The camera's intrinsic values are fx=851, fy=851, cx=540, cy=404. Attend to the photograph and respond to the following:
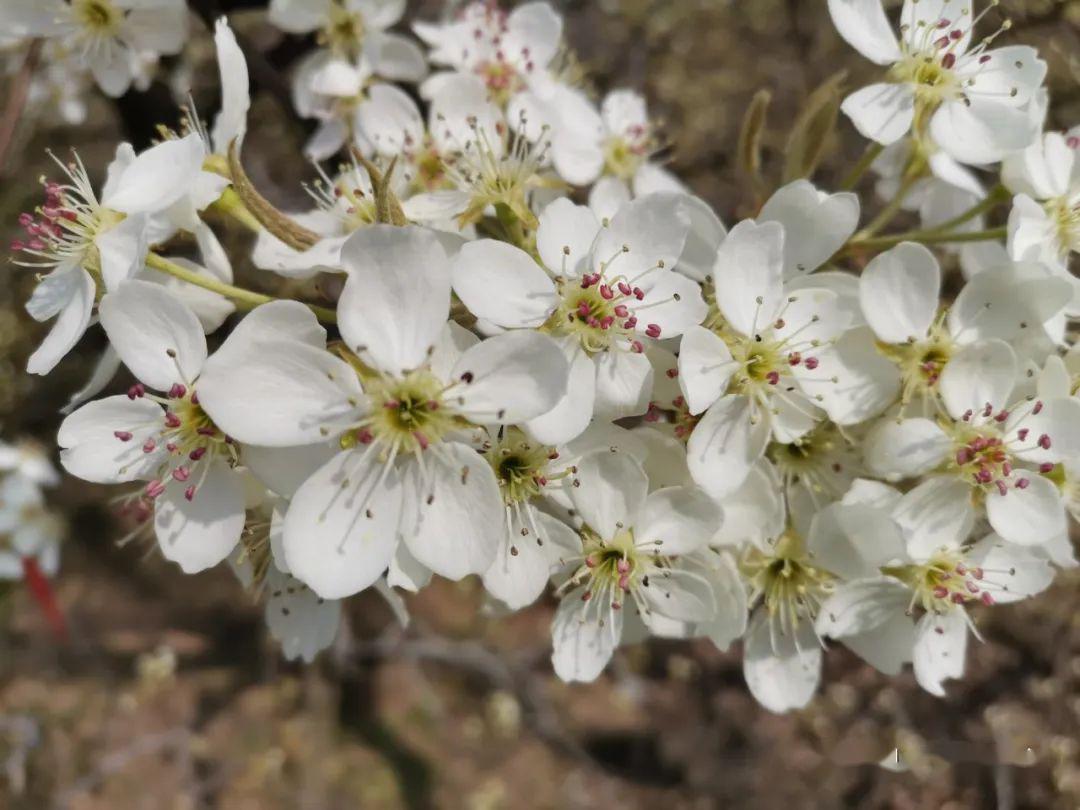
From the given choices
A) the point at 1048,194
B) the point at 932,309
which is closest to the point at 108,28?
the point at 932,309

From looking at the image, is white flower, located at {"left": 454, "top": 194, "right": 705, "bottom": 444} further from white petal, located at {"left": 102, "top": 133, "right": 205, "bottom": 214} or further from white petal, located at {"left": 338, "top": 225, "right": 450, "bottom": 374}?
white petal, located at {"left": 102, "top": 133, "right": 205, "bottom": 214}

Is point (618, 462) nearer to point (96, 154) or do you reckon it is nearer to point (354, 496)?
point (354, 496)

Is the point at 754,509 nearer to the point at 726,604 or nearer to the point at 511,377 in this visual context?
the point at 726,604

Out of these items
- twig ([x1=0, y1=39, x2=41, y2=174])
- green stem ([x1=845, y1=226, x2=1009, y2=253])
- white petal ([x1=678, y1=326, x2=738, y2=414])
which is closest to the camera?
white petal ([x1=678, y1=326, x2=738, y2=414])

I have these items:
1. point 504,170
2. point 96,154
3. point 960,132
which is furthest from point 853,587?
point 96,154

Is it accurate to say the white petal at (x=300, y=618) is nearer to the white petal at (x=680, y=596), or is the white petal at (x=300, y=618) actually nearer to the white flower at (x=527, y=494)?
the white flower at (x=527, y=494)

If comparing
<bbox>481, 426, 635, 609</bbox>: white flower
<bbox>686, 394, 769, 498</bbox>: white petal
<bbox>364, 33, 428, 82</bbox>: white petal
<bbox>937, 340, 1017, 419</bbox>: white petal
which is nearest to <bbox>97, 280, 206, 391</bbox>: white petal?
<bbox>481, 426, 635, 609</bbox>: white flower
